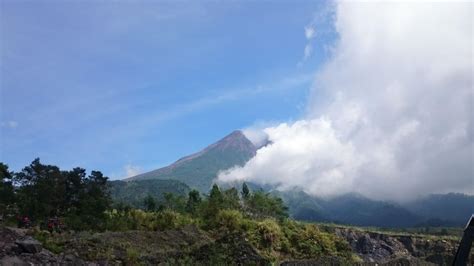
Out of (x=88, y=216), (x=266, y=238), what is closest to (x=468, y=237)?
(x=88, y=216)

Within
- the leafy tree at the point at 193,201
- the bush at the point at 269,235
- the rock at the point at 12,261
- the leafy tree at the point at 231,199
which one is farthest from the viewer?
the leafy tree at the point at 193,201

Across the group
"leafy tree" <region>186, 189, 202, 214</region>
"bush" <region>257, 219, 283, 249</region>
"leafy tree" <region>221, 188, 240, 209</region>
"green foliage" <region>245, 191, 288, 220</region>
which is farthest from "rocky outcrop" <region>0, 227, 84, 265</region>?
"green foliage" <region>245, 191, 288, 220</region>

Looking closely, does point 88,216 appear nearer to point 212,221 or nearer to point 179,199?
point 212,221

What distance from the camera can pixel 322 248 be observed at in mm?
24859

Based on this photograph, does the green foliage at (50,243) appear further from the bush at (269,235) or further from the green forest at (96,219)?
the bush at (269,235)

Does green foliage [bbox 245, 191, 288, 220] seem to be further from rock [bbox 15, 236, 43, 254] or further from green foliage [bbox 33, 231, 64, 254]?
rock [bbox 15, 236, 43, 254]

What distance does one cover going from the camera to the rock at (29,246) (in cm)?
1191

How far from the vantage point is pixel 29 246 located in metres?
11.9

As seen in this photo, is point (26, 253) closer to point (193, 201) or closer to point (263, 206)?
point (263, 206)

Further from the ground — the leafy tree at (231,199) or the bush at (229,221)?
the leafy tree at (231,199)

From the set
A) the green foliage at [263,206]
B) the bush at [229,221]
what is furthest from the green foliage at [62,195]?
the green foliage at [263,206]

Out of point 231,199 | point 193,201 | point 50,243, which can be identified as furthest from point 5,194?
point 193,201

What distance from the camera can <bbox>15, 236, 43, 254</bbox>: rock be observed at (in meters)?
11.9

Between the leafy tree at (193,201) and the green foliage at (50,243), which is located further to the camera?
the leafy tree at (193,201)
